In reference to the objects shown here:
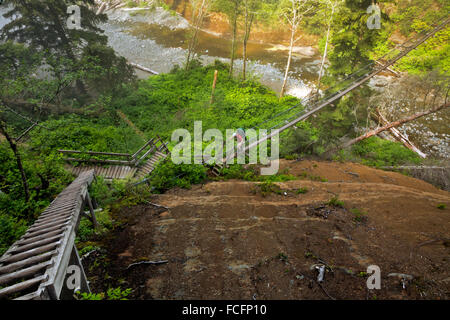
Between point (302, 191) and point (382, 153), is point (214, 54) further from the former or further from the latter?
point (302, 191)

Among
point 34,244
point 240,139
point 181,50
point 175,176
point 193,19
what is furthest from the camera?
point 181,50

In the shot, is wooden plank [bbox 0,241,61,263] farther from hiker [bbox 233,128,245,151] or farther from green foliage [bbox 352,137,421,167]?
green foliage [bbox 352,137,421,167]

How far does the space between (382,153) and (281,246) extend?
16390 mm

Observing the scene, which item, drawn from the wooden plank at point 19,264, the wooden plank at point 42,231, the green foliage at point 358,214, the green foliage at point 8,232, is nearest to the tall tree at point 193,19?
the green foliage at point 358,214

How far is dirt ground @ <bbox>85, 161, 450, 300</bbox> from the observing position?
547 centimetres

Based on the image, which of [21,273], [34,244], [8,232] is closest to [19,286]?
[21,273]

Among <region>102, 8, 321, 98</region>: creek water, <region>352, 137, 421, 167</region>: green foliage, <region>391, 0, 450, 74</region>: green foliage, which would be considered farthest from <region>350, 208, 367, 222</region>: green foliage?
<region>102, 8, 321, 98</region>: creek water

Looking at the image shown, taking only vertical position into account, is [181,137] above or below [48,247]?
above

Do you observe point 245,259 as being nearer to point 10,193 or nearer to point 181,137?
point 10,193

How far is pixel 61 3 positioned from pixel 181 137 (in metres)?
13.6

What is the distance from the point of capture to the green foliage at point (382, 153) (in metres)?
17.1

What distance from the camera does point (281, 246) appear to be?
6945mm

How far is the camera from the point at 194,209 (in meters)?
9.23

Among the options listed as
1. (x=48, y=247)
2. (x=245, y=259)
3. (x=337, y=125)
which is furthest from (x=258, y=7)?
(x=48, y=247)
